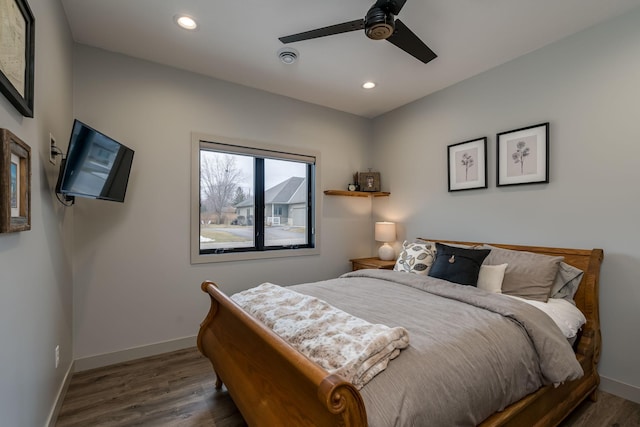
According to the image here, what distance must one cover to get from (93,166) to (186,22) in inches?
50.7

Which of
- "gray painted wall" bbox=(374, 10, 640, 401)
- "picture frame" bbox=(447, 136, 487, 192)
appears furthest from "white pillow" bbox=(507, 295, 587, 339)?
"picture frame" bbox=(447, 136, 487, 192)

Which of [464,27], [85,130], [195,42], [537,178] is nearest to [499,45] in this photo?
[464,27]

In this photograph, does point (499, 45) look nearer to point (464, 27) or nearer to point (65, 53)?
point (464, 27)

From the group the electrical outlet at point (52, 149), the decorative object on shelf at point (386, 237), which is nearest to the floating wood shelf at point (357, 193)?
the decorative object on shelf at point (386, 237)

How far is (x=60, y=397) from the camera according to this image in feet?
6.82

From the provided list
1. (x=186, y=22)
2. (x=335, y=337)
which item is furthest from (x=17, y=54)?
(x=335, y=337)

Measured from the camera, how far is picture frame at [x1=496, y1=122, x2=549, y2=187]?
2660 millimetres

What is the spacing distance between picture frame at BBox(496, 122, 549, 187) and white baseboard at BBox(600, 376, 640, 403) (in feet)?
5.34

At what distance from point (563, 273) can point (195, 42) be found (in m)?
3.56

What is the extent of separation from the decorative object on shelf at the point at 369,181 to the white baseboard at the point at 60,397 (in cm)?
352

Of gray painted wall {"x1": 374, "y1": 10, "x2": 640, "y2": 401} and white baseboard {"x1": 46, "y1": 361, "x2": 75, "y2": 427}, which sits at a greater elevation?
gray painted wall {"x1": 374, "y1": 10, "x2": 640, "y2": 401}

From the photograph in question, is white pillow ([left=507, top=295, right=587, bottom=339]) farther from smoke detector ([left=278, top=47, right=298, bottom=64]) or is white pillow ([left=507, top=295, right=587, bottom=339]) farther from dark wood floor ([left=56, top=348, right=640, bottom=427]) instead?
smoke detector ([left=278, top=47, right=298, bottom=64])

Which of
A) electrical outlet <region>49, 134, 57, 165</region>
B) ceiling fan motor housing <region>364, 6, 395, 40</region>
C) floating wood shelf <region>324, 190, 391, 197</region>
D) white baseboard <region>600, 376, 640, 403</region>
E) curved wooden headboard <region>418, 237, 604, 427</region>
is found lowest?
white baseboard <region>600, 376, 640, 403</region>

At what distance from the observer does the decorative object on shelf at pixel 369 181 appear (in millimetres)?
4164
